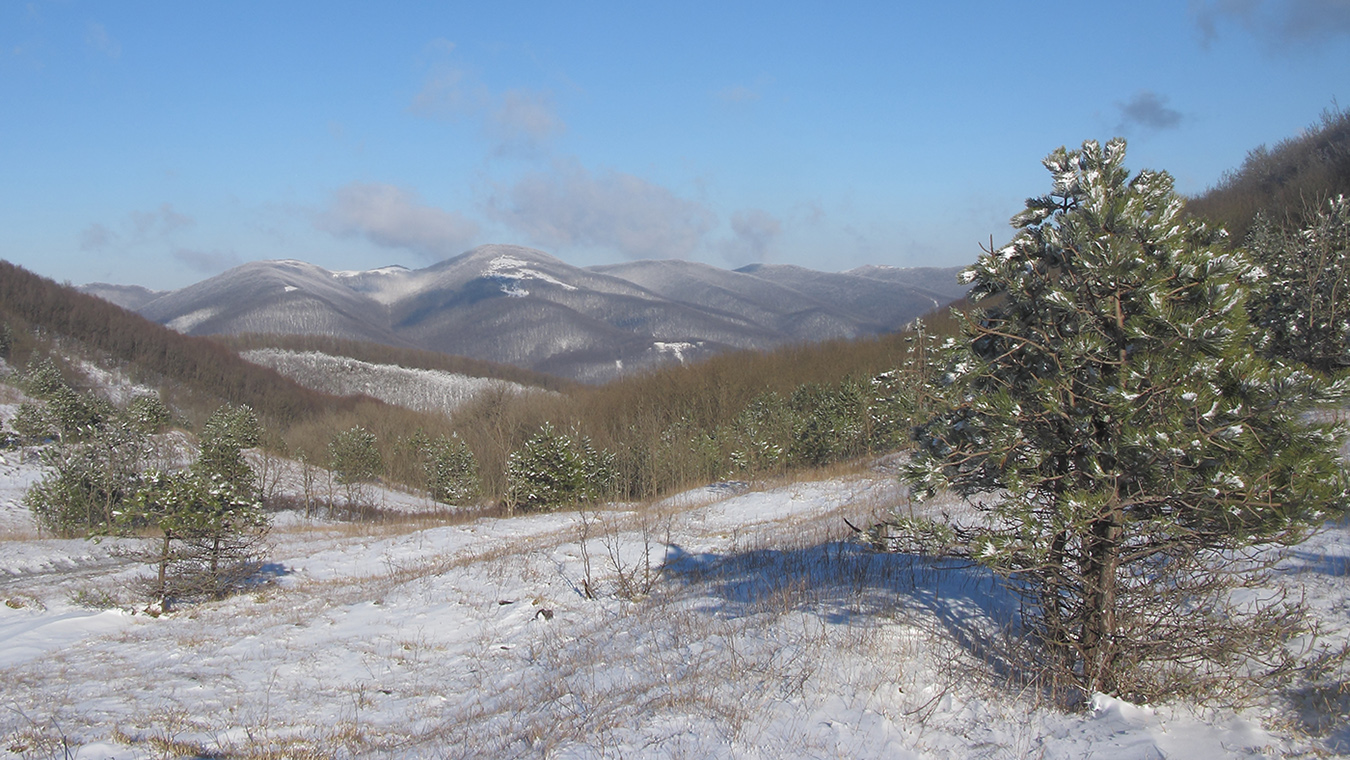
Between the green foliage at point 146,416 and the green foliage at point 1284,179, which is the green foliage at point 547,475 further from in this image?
the green foliage at point 1284,179

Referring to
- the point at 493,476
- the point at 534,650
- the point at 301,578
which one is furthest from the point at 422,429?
the point at 534,650

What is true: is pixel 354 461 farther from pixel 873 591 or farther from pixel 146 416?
pixel 873 591

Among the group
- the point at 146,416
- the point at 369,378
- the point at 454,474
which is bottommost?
the point at 454,474

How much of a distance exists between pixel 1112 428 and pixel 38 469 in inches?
2116

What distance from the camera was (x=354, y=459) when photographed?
160 feet

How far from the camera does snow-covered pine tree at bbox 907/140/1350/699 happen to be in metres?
4.37

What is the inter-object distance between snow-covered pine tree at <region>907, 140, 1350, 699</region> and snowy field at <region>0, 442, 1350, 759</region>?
50 centimetres

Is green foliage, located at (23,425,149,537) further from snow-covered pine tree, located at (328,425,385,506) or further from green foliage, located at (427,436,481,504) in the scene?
snow-covered pine tree, located at (328,425,385,506)

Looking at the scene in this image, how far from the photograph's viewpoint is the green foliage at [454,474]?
40.9 m

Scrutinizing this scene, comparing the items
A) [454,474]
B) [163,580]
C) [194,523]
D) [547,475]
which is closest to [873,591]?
[194,523]

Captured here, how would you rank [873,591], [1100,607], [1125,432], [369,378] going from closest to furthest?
[1125,432] → [1100,607] → [873,591] → [369,378]

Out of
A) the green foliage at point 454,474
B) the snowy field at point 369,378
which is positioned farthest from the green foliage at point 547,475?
the snowy field at point 369,378

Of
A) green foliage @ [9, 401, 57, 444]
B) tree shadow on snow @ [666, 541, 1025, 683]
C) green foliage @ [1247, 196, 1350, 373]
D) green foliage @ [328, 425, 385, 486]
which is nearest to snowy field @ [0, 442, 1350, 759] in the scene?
tree shadow on snow @ [666, 541, 1025, 683]

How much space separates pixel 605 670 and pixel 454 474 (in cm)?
3918
